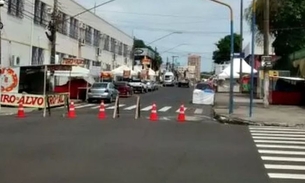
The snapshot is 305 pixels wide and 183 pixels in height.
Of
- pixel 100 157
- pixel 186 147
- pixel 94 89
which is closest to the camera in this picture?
pixel 100 157

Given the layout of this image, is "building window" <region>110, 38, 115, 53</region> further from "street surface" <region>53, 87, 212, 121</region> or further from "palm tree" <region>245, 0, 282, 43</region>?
"street surface" <region>53, 87, 212, 121</region>

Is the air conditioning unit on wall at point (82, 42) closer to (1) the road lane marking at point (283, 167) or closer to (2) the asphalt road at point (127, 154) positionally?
(2) the asphalt road at point (127, 154)

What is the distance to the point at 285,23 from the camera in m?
47.9

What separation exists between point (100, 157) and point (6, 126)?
8134 millimetres

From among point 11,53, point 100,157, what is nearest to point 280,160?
point 100,157

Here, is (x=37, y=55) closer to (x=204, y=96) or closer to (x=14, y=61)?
(x=14, y=61)

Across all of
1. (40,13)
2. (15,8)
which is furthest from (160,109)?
(40,13)

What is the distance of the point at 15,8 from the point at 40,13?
21.2ft

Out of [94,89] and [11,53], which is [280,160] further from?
[11,53]

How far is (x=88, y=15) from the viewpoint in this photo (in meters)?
71.0

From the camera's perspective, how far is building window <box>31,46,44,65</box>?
48.6 m

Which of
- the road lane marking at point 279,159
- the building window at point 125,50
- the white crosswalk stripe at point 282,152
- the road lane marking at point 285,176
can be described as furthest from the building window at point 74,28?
the road lane marking at point 285,176

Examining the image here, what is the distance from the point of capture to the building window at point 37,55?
159 feet

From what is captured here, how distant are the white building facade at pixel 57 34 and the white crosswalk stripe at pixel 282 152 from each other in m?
26.6
